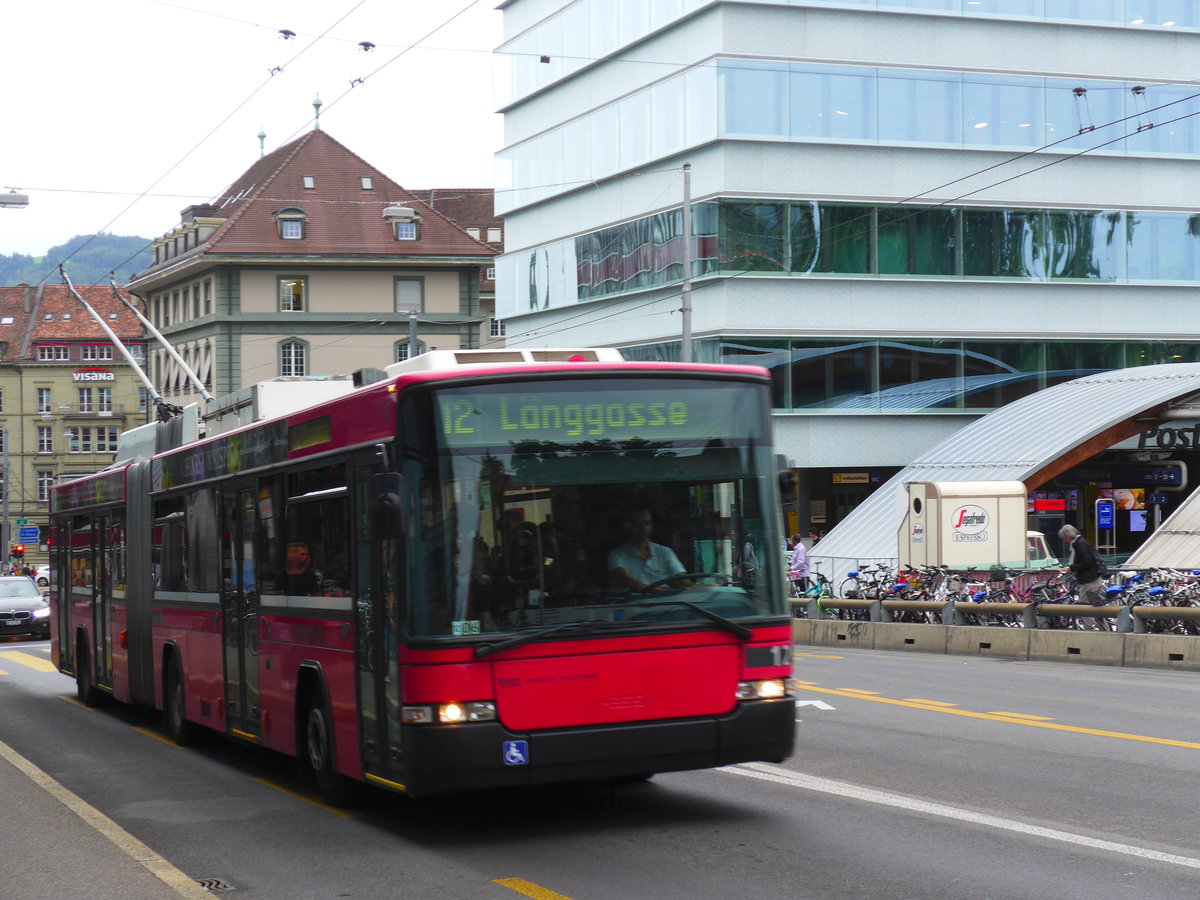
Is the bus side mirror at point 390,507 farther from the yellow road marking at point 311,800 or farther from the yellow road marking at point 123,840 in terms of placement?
the yellow road marking at point 311,800

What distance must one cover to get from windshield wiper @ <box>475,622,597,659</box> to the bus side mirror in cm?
71

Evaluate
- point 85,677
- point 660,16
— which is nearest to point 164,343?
point 85,677

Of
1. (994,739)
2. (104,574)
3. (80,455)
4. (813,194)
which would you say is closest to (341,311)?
(813,194)

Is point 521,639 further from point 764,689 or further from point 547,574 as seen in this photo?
point 764,689

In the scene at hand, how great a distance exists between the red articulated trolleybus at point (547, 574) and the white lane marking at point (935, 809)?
1.02m

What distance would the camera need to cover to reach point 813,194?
44.4 meters

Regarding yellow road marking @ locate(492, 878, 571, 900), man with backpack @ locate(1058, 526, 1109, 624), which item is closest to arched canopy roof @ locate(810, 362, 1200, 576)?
man with backpack @ locate(1058, 526, 1109, 624)

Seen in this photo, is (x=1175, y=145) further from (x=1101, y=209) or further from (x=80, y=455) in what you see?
(x=80, y=455)

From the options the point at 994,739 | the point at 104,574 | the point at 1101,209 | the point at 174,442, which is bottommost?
the point at 994,739

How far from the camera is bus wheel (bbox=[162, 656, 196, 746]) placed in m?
14.6

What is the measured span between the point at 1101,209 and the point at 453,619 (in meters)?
41.5

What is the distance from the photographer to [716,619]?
9102 millimetres

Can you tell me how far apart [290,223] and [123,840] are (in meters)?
70.7

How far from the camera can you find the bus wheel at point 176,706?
1464 cm
